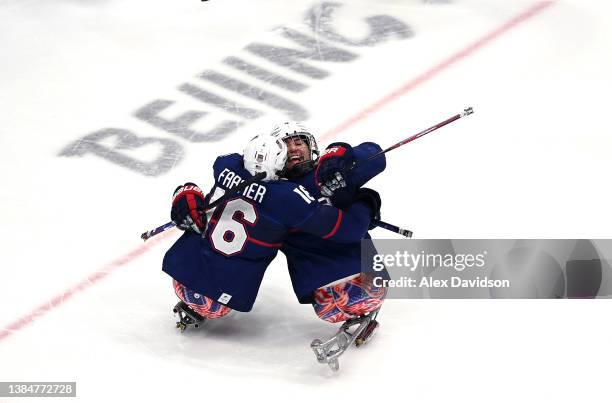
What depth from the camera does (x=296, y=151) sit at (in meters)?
5.07

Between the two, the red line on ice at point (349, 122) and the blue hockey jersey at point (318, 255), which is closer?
the blue hockey jersey at point (318, 255)

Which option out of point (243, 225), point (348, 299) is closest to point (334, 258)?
point (348, 299)

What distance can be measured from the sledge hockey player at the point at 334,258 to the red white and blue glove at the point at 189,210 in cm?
35

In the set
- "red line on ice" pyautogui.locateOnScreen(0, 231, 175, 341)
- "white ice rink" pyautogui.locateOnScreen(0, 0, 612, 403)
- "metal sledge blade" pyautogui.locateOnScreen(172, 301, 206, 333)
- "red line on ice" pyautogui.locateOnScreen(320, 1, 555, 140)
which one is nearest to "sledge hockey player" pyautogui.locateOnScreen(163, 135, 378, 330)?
"metal sledge blade" pyautogui.locateOnScreen(172, 301, 206, 333)

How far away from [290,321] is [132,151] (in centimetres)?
179

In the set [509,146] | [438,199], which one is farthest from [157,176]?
[509,146]

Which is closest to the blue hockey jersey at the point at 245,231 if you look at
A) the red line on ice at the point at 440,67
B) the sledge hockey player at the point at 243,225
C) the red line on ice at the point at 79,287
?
the sledge hockey player at the point at 243,225

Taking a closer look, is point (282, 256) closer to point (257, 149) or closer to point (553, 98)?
point (257, 149)

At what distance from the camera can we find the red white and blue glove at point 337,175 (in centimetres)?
487

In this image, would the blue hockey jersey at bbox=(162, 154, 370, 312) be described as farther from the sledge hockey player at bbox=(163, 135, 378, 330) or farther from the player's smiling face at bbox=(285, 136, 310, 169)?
the player's smiling face at bbox=(285, 136, 310, 169)

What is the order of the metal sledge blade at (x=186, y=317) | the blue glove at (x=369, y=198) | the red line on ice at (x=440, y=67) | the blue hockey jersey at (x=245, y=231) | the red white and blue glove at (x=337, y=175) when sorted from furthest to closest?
1. the red line on ice at (x=440, y=67)
2. the metal sledge blade at (x=186, y=317)
3. the blue glove at (x=369, y=198)
4. the red white and blue glove at (x=337, y=175)
5. the blue hockey jersey at (x=245, y=231)

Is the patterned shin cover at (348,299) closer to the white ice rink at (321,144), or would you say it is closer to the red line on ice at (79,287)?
the white ice rink at (321,144)

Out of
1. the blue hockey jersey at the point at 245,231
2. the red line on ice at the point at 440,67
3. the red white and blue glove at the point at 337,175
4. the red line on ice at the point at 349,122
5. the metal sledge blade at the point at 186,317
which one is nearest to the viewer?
the blue hockey jersey at the point at 245,231

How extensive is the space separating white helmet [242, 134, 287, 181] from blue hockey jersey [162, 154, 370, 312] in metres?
0.05
